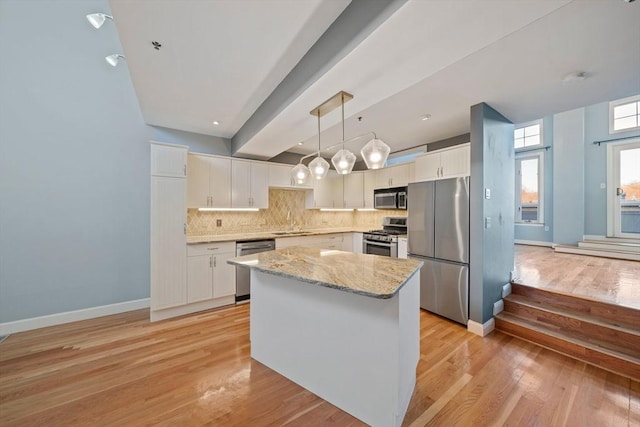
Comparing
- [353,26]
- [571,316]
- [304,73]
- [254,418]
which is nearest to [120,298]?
[254,418]

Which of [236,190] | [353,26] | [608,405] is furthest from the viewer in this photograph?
[236,190]

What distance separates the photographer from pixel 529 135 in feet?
21.5

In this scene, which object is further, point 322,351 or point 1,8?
point 1,8

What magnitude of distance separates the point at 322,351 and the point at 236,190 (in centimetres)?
293

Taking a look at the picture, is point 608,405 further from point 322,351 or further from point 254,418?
point 254,418

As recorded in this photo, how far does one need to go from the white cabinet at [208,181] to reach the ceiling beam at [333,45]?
5.13 ft

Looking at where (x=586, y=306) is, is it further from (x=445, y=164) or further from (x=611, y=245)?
(x=611, y=245)

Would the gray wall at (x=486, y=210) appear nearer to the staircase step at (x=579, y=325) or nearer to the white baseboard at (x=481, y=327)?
the white baseboard at (x=481, y=327)

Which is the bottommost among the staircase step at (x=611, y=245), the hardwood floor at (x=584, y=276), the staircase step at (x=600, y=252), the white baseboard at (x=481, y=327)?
the white baseboard at (x=481, y=327)

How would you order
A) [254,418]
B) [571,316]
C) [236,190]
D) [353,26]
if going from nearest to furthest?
[353,26]
[254,418]
[571,316]
[236,190]

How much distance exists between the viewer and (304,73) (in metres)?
1.96

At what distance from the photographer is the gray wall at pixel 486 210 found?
8.95ft

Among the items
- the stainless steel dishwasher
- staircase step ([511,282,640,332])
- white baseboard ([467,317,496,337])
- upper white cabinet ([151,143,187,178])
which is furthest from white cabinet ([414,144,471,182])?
upper white cabinet ([151,143,187,178])

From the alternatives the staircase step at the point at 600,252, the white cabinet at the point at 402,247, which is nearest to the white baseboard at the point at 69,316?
the white cabinet at the point at 402,247
